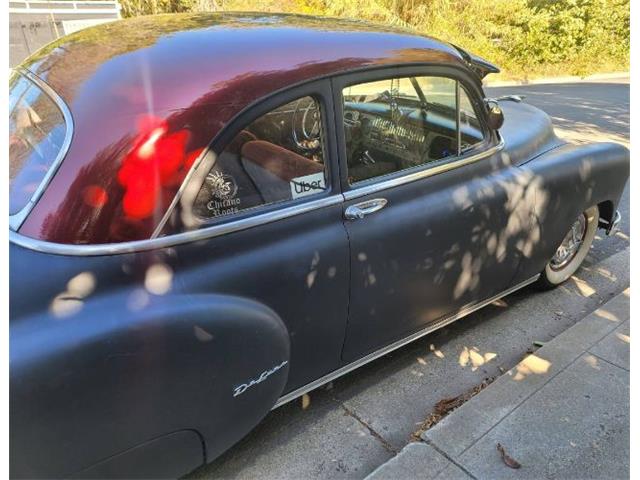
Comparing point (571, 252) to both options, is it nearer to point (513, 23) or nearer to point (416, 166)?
point (416, 166)

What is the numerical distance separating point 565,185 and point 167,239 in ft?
7.84

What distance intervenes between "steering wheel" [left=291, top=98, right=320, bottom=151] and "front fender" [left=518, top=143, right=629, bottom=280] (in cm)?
142

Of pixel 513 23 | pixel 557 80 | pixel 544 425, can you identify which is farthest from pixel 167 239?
pixel 513 23

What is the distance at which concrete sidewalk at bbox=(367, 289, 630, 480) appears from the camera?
199 cm

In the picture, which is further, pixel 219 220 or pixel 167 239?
pixel 219 220

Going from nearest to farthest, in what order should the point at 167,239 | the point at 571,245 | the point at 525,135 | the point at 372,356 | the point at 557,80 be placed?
the point at 167,239 → the point at 372,356 → the point at 525,135 → the point at 571,245 → the point at 557,80

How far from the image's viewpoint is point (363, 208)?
6.83 ft

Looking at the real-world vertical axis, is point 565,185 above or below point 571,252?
above

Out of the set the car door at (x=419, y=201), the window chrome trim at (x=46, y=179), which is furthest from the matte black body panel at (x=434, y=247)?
the window chrome trim at (x=46, y=179)

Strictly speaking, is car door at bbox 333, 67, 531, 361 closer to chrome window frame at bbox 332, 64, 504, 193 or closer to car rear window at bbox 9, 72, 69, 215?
chrome window frame at bbox 332, 64, 504, 193

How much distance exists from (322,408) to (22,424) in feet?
4.69

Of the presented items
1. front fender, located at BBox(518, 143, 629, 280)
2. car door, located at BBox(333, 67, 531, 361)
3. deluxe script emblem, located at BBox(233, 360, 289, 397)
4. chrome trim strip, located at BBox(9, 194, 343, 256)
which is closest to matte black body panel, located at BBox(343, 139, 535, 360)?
car door, located at BBox(333, 67, 531, 361)
